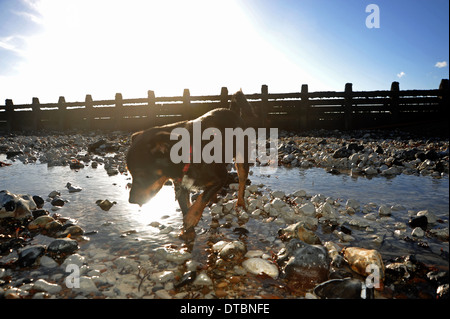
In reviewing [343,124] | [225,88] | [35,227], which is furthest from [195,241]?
[343,124]

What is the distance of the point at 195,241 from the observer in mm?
2953

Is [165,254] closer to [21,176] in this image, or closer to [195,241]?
[195,241]

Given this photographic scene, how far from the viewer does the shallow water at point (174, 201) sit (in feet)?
9.23

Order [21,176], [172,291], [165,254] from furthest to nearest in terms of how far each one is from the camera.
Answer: [21,176]
[165,254]
[172,291]

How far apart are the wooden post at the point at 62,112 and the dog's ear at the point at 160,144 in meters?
19.8

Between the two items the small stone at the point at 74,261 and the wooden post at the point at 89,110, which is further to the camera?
→ the wooden post at the point at 89,110

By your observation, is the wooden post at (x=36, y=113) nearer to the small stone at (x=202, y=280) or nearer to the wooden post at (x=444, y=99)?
the small stone at (x=202, y=280)

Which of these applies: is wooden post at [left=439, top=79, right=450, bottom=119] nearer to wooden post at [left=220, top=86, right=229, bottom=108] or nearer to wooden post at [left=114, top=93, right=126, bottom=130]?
wooden post at [left=220, top=86, right=229, bottom=108]

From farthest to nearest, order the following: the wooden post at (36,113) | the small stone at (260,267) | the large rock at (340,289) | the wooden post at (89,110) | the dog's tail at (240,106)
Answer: the wooden post at (36,113) < the wooden post at (89,110) < the dog's tail at (240,106) < the small stone at (260,267) < the large rock at (340,289)

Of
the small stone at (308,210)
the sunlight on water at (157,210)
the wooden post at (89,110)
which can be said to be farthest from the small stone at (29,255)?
the wooden post at (89,110)

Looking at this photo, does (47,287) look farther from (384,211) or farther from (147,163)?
(384,211)

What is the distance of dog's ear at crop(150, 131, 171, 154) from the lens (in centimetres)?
312
